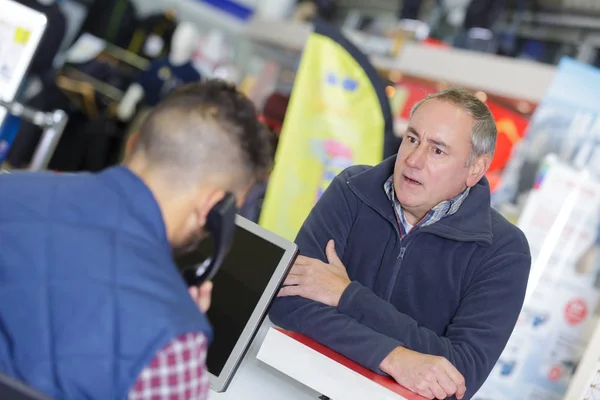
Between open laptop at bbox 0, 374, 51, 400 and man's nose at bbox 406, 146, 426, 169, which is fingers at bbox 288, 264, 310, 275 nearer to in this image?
man's nose at bbox 406, 146, 426, 169

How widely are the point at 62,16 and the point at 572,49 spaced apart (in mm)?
4392

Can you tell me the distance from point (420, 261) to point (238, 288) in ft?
1.79

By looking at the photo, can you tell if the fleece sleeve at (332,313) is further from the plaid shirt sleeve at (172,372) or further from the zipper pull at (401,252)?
the plaid shirt sleeve at (172,372)

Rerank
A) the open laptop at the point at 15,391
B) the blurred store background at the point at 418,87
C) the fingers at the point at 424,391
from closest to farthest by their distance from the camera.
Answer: the open laptop at the point at 15,391 < the fingers at the point at 424,391 < the blurred store background at the point at 418,87

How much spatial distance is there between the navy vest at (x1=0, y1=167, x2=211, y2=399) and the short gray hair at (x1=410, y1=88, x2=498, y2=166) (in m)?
1.05

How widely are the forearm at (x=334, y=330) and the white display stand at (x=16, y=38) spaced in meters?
1.72

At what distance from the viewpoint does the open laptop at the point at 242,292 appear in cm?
136

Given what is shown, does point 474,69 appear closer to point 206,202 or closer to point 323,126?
point 323,126

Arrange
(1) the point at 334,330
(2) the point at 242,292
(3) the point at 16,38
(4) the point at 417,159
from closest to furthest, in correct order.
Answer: (2) the point at 242,292 < (1) the point at 334,330 < (4) the point at 417,159 < (3) the point at 16,38

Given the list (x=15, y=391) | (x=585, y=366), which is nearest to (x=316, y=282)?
(x=15, y=391)

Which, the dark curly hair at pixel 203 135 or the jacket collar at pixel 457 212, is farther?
the jacket collar at pixel 457 212

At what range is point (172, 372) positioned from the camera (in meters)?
0.85

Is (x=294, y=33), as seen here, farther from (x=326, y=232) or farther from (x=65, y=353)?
(x=65, y=353)

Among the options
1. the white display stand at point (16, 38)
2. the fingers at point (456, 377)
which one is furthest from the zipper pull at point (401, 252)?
the white display stand at point (16, 38)
